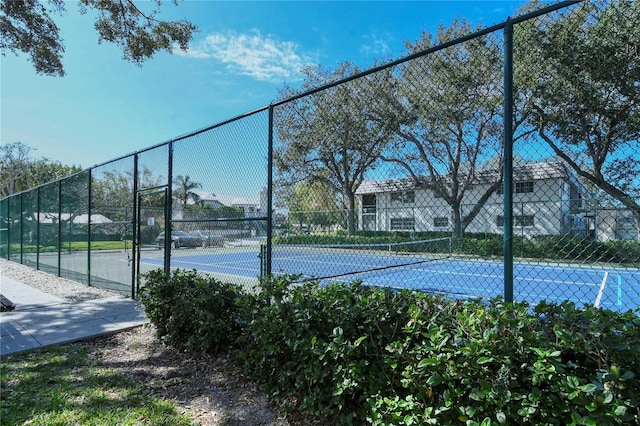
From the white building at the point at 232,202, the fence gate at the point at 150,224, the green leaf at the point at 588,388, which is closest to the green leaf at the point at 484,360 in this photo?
the green leaf at the point at 588,388

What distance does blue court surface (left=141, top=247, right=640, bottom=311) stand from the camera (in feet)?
23.2

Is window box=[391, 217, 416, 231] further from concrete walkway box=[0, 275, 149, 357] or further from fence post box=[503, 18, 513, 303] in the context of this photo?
concrete walkway box=[0, 275, 149, 357]

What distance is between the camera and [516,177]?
11.1 feet

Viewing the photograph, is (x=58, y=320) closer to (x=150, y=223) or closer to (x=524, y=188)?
(x=150, y=223)

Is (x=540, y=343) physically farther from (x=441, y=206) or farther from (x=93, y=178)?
(x=93, y=178)

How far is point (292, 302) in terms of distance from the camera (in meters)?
2.71

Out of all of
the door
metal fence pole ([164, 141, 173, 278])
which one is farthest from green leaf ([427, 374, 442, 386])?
the door

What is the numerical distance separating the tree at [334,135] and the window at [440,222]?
1.37m

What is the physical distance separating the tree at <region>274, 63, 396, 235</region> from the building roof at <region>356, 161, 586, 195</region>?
2.45ft

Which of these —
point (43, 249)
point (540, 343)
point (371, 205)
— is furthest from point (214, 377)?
point (43, 249)

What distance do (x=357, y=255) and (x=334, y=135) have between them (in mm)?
3058

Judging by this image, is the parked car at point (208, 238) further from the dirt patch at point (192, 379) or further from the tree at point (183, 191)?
the dirt patch at point (192, 379)

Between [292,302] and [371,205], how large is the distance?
339cm

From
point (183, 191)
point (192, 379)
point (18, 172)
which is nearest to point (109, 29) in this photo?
point (183, 191)
